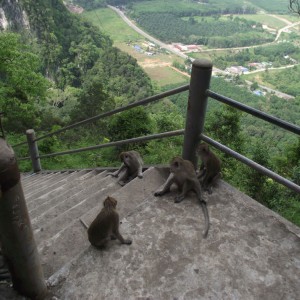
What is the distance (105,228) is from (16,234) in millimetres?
771

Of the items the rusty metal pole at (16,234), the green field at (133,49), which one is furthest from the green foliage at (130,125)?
the green field at (133,49)

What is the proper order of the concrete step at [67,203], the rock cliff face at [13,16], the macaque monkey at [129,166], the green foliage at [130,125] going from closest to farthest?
the concrete step at [67,203] < the macaque monkey at [129,166] < the green foliage at [130,125] < the rock cliff face at [13,16]

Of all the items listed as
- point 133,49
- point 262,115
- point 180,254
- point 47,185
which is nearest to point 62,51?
point 133,49

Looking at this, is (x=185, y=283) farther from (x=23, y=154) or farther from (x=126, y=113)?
(x=126, y=113)

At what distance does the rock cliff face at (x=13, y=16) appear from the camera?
1970 inches

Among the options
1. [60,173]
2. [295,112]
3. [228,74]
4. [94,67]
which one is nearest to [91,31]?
[94,67]

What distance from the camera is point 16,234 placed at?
60.9 inches

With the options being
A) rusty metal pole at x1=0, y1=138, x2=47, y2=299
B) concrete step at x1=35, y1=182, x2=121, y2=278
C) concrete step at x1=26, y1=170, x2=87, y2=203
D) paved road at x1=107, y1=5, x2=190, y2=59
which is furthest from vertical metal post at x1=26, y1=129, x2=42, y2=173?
paved road at x1=107, y1=5, x2=190, y2=59

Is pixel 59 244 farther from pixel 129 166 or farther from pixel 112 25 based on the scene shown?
pixel 112 25

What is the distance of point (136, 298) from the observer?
1.90 m

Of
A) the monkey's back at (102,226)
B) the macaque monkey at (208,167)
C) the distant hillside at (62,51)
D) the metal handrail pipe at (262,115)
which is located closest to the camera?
the metal handrail pipe at (262,115)

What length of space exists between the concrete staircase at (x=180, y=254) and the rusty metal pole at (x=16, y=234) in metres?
0.14

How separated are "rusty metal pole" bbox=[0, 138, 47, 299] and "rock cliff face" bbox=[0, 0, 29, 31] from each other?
55828 millimetres

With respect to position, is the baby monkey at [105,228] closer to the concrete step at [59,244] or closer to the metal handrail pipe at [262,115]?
the concrete step at [59,244]
